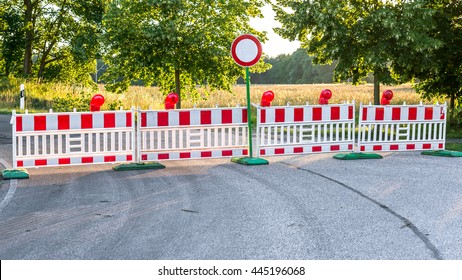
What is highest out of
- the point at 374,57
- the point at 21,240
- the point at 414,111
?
the point at 374,57

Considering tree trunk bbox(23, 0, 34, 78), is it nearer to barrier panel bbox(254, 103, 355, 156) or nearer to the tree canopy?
the tree canopy

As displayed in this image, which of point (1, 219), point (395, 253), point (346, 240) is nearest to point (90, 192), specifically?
point (1, 219)

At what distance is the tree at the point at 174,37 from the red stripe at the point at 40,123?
1092cm

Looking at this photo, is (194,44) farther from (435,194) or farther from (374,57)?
(435,194)

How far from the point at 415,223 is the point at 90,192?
478 cm

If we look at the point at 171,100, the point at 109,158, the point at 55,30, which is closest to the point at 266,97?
the point at 171,100

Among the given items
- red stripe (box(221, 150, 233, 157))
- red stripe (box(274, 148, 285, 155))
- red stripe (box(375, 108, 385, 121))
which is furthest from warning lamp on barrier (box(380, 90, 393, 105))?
red stripe (box(221, 150, 233, 157))

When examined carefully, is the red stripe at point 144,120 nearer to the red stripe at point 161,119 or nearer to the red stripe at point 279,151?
the red stripe at point 161,119

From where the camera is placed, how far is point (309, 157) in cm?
1378

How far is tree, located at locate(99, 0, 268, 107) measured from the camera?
73.8 feet

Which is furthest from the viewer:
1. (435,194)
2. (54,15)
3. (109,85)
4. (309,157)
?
(54,15)

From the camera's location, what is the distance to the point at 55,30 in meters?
40.8

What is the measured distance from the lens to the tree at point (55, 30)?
1542 inches

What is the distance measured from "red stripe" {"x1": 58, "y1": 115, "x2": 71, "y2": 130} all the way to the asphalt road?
844 millimetres
